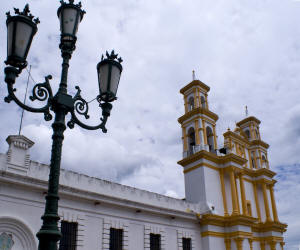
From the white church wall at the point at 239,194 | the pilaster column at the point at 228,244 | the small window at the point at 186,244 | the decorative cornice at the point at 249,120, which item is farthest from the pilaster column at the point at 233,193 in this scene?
the decorative cornice at the point at 249,120

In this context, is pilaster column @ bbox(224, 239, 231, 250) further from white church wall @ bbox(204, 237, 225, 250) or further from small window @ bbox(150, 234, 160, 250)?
small window @ bbox(150, 234, 160, 250)

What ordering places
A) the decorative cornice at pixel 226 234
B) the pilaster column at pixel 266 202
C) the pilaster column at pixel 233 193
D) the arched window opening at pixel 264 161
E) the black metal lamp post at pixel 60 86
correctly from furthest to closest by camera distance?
the arched window opening at pixel 264 161
the pilaster column at pixel 266 202
the pilaster column at pixel 233 193
the decorative cornice at pixel 226 234
the black metal lamp post at pixel 60 86

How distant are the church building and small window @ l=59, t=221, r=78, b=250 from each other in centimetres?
4

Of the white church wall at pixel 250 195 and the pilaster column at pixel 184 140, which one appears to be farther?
the white church wall at pixel 250 195

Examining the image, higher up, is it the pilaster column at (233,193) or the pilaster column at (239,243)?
the pilaster column at (233,193)

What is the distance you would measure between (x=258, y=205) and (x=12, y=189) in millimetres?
19455

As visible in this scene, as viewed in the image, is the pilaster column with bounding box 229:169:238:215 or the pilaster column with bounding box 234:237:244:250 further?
the pilaster column with bounding box 229:169:238:215

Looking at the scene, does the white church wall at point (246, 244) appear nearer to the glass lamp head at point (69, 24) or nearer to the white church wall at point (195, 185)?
the white church wall at point (195, 185)

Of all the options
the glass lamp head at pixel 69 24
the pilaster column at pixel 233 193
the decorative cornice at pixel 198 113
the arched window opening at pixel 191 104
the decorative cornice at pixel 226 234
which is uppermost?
the arched window opening at pixel 191 104

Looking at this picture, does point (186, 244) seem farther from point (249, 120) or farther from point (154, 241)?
point (249, 120)

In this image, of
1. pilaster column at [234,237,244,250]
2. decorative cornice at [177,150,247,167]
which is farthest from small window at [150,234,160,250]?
decorative cornice at [177,150,247,167]

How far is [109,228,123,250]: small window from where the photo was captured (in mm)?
15857

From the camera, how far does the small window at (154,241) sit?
17.6m

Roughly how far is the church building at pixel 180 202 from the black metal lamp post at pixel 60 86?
8701 millimetres
